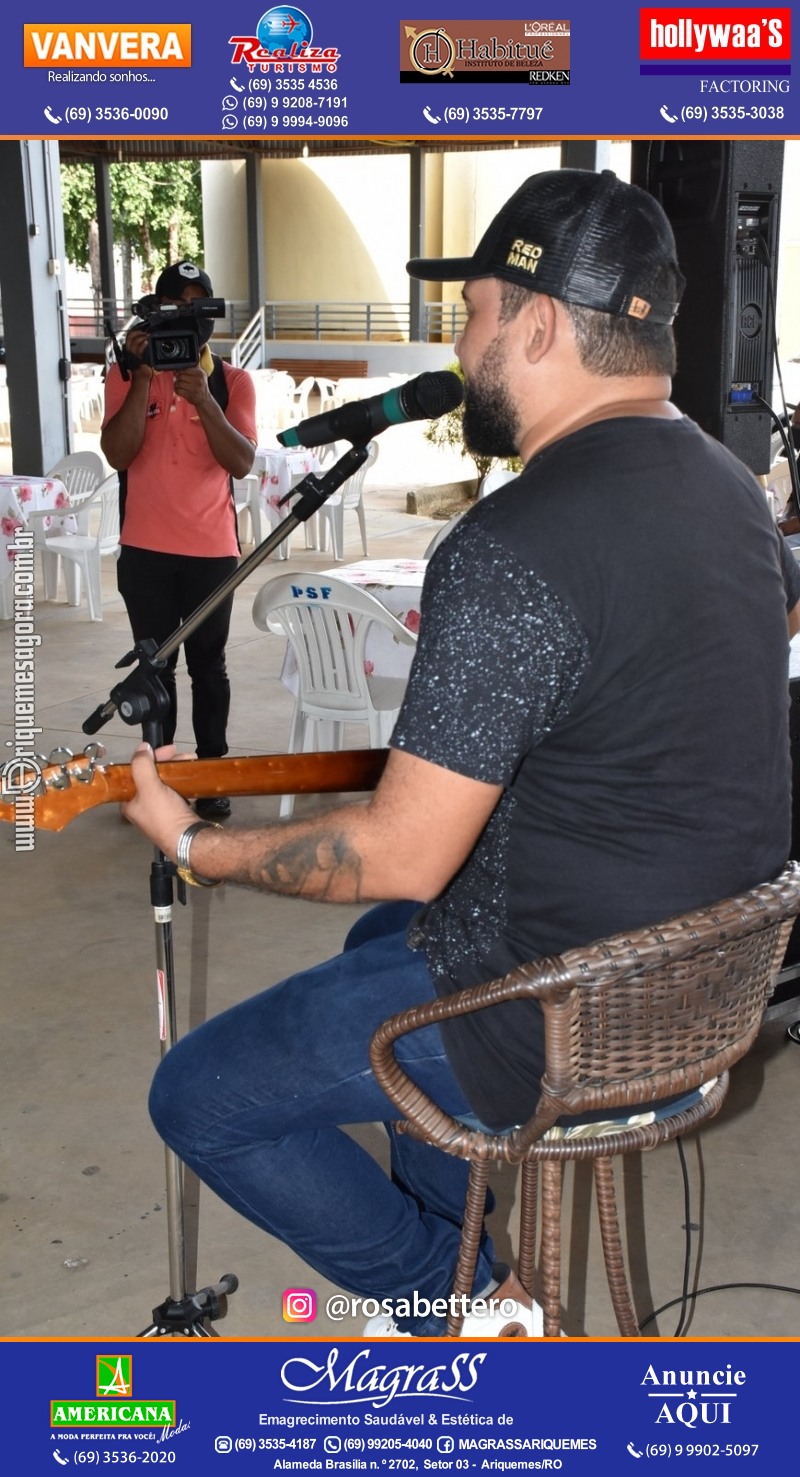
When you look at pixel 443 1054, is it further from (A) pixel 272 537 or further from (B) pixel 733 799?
(A) pixel 272 537

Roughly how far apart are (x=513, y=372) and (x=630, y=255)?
0.18 m

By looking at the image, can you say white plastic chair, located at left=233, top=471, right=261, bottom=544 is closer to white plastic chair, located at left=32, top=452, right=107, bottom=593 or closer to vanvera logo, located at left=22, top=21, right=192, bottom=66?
white plastic chair, located at left=32, top=452, right=107, bottom=593

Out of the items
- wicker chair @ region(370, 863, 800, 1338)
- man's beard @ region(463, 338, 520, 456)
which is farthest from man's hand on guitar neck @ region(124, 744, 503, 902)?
man's beard @ region(463, 338, 520, 456)

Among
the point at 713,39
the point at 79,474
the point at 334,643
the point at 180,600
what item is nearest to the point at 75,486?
the point at 79,474

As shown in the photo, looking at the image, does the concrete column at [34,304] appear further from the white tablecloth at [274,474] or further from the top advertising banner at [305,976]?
the top advertising banner at [305,976]

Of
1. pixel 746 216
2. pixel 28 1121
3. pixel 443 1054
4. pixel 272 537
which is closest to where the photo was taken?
pixel 443 1054

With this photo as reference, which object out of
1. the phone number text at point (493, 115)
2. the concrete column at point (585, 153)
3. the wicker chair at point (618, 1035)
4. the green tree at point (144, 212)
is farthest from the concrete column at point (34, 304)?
the green tree at point (144, 212)

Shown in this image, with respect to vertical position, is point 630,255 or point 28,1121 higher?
point 630,255

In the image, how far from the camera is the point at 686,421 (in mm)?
1507

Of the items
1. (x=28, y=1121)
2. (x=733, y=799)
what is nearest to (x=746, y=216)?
(x=733, y=799)

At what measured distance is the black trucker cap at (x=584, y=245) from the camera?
4.84 feet
